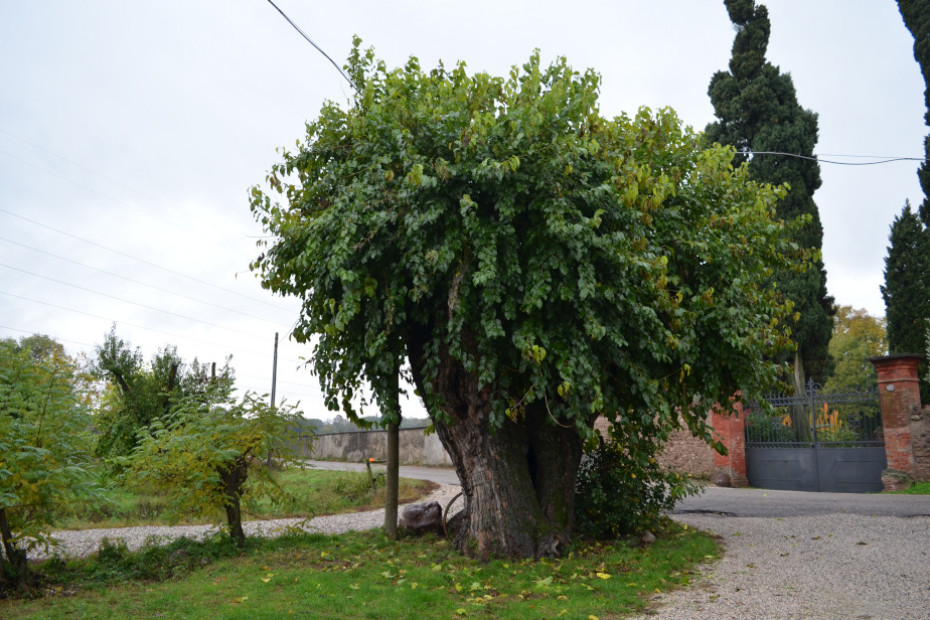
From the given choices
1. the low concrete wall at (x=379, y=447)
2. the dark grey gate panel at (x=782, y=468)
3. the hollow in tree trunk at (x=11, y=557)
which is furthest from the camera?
the low concrete wall at (x=379, y=447)

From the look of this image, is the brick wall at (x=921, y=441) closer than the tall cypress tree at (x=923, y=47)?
Yes

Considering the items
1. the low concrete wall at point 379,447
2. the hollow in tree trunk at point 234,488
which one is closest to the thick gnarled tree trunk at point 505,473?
the hollow in tree trunk at point 234,488

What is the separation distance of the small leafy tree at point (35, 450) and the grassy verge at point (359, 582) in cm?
71

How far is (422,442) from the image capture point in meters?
25.6

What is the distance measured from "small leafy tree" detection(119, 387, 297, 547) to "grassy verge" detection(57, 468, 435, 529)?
0.97 feet

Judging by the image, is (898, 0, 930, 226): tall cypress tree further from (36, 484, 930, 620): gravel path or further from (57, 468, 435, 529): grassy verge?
(57, 468, 435, 529): grassy verge

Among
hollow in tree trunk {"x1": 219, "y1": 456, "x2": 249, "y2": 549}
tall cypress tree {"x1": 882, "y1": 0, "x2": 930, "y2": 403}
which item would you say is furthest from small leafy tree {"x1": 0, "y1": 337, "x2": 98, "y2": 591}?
tall cypress tree {"x1": 882, "y1": 0, "x2": 930, "y2": 403}

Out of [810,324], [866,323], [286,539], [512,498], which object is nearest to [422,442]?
[810,324]

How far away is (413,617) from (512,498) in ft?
7.34

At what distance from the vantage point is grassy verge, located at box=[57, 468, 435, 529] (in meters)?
11.6

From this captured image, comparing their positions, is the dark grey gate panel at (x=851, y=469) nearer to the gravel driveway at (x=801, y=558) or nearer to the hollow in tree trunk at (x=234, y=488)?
the gravel driveway at (x=801, y=558)

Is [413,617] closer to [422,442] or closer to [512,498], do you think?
[512,498]

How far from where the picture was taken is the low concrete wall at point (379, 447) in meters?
24.9

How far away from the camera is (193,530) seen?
1108cm
